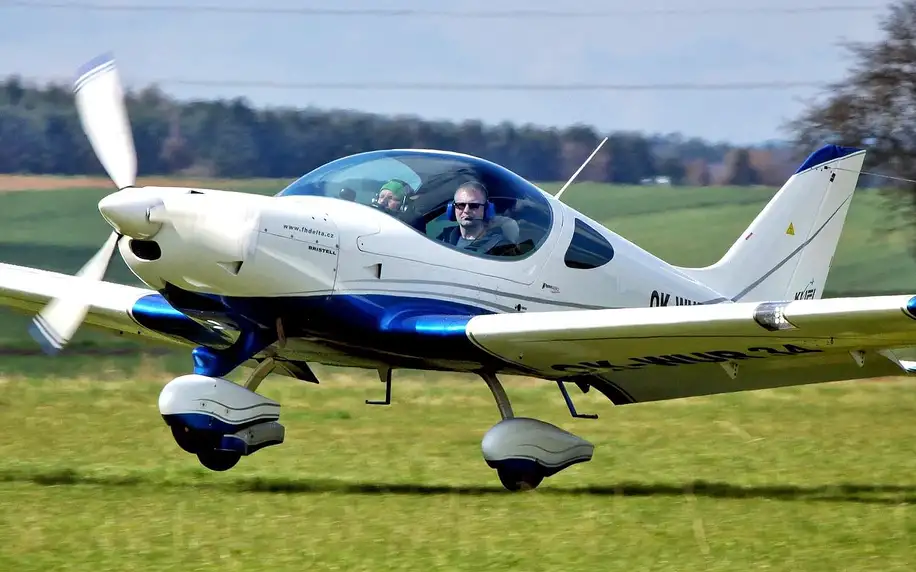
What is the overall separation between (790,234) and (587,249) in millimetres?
2594

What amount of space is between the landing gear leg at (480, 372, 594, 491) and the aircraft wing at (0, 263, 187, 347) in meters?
2.80

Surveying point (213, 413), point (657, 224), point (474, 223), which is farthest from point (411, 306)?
point (657, 224)

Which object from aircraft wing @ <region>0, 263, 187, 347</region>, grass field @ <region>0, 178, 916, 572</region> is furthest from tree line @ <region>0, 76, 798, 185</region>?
aircraft wing @ <region>0, 263, 187, 347</region>

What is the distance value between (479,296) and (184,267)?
2.02 m

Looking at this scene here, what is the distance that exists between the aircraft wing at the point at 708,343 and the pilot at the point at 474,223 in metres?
0.60

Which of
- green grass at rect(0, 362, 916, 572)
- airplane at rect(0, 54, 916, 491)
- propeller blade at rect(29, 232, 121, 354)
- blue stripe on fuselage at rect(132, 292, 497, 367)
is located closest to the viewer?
green grass at rect(0, 362, 916, 572)

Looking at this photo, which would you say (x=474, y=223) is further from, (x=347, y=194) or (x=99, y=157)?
(x=99, y=157)

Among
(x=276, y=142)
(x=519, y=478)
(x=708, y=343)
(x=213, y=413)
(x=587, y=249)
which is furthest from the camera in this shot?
(x=276, y=142)

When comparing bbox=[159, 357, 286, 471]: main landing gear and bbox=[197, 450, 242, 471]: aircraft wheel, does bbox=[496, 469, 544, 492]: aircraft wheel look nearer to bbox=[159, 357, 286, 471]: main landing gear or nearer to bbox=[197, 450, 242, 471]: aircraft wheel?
bbox=[159, 357, 286, 471]: main landing gear

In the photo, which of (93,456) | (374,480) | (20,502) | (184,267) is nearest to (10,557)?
(20,502)

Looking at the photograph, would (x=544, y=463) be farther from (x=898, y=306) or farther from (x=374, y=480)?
(x=898, y=306)

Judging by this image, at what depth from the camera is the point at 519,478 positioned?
31.4 ft

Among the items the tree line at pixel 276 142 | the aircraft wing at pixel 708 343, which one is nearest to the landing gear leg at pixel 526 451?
the aircraft wing at pixel 708 343

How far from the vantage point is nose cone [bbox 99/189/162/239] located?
344 inches
